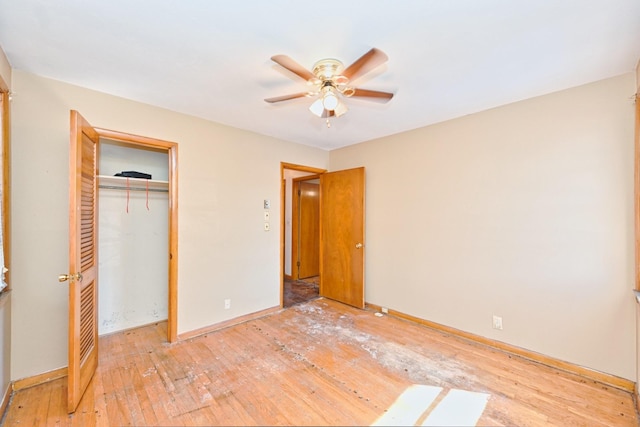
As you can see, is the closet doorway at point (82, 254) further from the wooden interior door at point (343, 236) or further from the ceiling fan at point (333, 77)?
the wooden interior door at point (343, 236)

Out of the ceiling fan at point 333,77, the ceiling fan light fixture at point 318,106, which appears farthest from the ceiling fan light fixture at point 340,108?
the ceiling fan light fixture at point 318,106

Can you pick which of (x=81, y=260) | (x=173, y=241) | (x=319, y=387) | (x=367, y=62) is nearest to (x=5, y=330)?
(x=81, y=260)

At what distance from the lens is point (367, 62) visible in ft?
5.10

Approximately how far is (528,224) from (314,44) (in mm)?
2417

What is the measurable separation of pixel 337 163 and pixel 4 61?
3479 millimetres

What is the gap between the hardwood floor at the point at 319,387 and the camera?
1815mm

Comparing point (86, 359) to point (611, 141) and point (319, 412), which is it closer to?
point (319, 412)

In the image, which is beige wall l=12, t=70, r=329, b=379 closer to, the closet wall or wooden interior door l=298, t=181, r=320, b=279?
the closet wall

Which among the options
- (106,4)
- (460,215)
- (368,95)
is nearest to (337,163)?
(460,215)

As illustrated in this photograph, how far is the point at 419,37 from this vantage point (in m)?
1.69

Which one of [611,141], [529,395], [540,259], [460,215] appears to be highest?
[611,141]

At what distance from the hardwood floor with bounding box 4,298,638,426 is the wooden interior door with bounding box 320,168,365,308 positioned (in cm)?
108

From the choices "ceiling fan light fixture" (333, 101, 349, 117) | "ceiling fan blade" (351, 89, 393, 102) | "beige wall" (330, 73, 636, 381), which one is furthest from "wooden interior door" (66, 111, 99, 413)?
"beige wall" (330, 73, 636, 381)

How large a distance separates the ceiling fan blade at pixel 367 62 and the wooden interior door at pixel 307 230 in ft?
12.8
